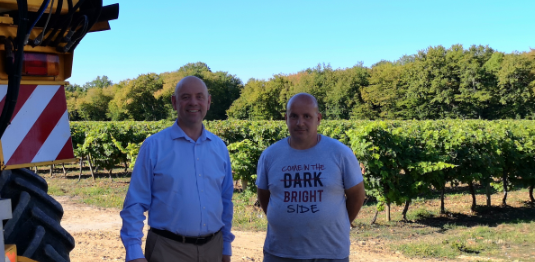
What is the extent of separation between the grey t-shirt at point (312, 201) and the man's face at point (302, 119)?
88mm

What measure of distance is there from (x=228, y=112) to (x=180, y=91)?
53979mm

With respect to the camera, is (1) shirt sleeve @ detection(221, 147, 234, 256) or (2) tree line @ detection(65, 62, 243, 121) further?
(2) tree line @ detection(65, 62, 243, 121)

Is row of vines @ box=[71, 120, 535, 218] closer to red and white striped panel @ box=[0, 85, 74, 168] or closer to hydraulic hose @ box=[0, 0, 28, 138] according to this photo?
red and white striped panel @ box=[0, 85, 74, 168]

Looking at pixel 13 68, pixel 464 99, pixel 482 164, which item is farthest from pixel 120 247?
pixel 464 99

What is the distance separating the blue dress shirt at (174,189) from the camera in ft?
7.23

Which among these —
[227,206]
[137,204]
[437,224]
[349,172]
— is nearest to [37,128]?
[137,204]

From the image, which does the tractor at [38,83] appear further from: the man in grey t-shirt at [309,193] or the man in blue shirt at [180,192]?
the man in grey t-shirt at [309,193]

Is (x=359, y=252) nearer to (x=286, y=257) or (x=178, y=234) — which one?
(x=286, y=257)

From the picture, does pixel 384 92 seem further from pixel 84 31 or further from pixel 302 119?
pixel 84 31

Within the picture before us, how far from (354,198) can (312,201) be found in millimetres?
288

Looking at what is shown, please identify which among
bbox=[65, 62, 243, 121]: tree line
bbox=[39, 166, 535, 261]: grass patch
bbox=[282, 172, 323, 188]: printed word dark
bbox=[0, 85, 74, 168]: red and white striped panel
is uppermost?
bbox=[65, 62, 243, 121]: tree line

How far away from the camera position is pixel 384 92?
51031 millimetres

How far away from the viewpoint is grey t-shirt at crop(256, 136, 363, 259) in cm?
239

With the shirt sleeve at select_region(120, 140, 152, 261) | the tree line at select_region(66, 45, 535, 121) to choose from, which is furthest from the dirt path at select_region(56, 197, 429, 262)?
the tree line at select_region(66, 45, 535, 121)
